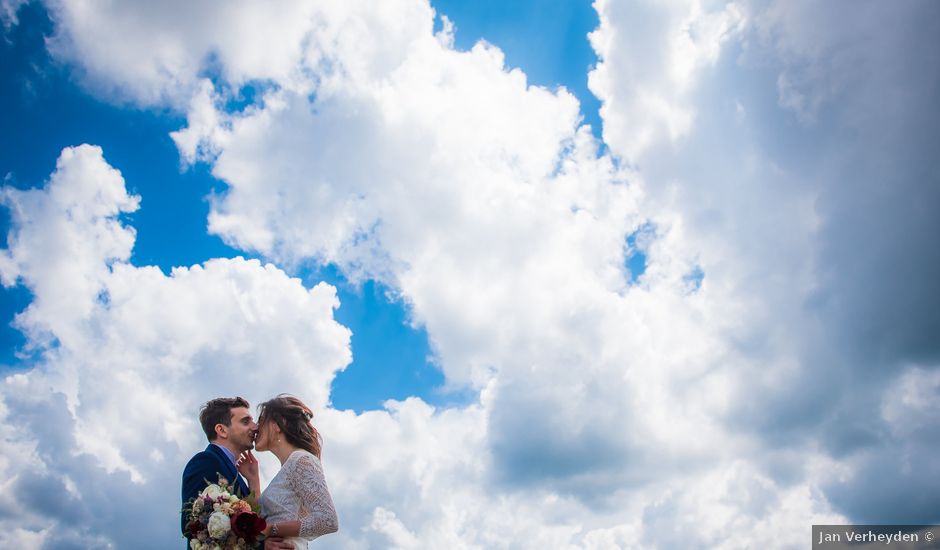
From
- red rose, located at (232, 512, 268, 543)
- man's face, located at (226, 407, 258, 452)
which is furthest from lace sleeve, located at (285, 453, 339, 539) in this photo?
man's face, located at (226, 407, 258, 452)

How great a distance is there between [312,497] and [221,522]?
1414 millimetres

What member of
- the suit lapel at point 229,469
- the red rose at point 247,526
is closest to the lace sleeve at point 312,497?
the red rose at point 247,526

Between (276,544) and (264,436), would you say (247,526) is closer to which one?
(276,544)

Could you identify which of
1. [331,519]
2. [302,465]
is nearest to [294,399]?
[302,465]

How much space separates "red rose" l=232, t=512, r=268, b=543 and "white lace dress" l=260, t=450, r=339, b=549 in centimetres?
70

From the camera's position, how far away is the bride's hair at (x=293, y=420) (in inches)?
411

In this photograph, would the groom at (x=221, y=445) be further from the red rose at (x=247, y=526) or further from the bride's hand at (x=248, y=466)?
the red rose at (x=247, y=526)

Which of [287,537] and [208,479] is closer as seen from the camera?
[287,537]

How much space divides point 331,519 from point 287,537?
0.77 metres

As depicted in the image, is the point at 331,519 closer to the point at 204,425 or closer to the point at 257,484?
the point at 257,484

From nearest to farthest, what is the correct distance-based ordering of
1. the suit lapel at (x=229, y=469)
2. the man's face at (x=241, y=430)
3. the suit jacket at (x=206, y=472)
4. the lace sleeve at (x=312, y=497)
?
the lace sleeve at (x=312, y=497) < the suit jacket at (x=206, y=472) < the suit lapel at (x=229, y=469) < the man's face at (x=241, y=430)

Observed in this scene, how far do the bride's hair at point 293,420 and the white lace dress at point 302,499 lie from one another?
0.37 m

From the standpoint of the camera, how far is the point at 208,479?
10281 millimetres

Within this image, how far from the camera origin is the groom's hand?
9227 millimetres
